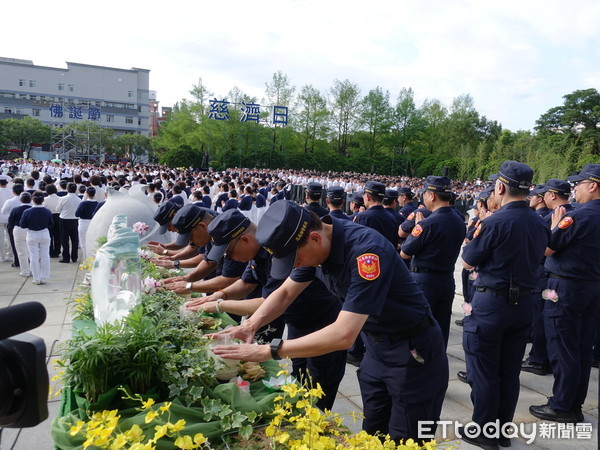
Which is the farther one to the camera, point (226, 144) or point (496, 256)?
point (226, 144)

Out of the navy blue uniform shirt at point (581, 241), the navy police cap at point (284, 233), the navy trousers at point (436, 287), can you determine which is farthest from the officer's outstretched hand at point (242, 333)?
the navy blue uniform shirt at point (581, 241)

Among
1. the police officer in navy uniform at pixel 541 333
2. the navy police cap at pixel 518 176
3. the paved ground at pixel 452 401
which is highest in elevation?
the navy police cap at pixel 518 176

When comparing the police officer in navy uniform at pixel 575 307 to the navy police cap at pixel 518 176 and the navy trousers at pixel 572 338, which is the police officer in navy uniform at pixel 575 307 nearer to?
the navy trousers at pixel 572 338

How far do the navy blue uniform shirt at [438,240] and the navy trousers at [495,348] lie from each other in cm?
108

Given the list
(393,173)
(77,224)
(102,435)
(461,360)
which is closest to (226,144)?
(393,173)

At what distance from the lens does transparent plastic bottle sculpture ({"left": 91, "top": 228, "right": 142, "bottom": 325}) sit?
302 centimetres

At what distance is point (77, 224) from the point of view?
11109 millimetres

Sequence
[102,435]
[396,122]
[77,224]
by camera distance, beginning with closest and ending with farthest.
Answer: [102,435], [77,224], [396,122]

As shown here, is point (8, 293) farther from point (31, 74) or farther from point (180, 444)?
point (31, 74)

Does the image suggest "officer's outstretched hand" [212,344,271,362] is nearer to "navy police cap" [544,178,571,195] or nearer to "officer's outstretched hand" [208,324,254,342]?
"officer's outstretched hand" [208,324,254,342]

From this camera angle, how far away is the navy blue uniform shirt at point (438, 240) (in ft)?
15.0

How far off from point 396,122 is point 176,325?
6061 cm

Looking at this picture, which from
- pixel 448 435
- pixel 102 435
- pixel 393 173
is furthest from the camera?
pixel 393 173

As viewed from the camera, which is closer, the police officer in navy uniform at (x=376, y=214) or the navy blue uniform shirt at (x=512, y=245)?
the navy blue uniform shirt at (x=512, y=245)
